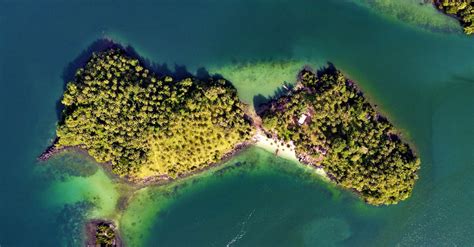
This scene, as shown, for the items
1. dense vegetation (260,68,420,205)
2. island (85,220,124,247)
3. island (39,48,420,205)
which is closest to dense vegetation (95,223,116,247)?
island (85,220,124,247)

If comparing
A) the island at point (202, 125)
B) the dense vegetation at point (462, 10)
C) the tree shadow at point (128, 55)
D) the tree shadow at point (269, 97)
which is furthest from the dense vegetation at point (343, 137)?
the dense vegetation at point (462, 10)

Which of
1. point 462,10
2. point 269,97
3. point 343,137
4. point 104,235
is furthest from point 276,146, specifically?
point 462,10

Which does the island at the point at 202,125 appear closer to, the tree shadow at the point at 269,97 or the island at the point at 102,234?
the tree shadow at the point at 269,97

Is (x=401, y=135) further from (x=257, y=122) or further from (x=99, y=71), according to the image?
(x=99, y=71)

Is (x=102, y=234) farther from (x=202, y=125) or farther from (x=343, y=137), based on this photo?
(x=343, y=137)

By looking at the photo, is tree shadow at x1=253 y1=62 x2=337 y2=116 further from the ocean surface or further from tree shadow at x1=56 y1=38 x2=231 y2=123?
tree shadow at x1=56 y1=38 x2=231 y2=123
